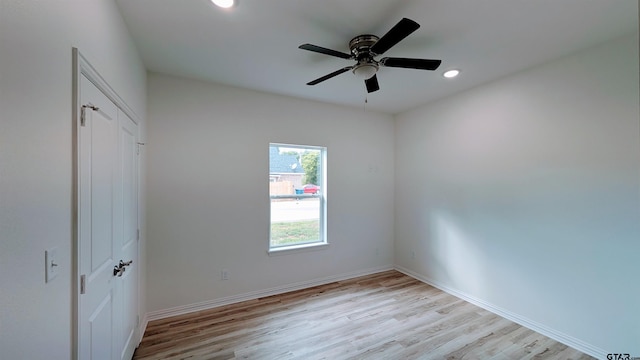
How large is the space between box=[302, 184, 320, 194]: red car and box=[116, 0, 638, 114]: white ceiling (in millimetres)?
1518

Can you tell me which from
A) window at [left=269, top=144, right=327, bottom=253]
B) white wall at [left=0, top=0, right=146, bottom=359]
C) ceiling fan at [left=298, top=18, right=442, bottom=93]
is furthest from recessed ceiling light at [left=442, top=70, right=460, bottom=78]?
white wall at [left=0, top=0, right=146, bottom=359]

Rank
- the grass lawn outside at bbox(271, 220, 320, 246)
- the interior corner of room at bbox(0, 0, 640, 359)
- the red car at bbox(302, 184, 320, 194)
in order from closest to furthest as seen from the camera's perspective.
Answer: the interior corner of room at bbox(0, 0, 640, 359) → the grass lawn outside at bbox(271, 220, 320, 246) → the red car at bbox(302, 184, 320, 194)

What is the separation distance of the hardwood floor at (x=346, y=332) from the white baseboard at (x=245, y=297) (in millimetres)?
72

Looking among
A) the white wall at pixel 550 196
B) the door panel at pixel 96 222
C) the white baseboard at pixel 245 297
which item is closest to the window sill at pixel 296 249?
the white baseboard at pixel 245 297

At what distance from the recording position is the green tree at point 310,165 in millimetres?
3682

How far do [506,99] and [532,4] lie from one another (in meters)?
1.30

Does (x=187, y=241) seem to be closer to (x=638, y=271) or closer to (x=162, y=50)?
(x=162, y=50)

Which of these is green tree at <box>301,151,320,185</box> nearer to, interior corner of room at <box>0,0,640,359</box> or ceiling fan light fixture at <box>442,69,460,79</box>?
interior corner of room at <box>0,0,640,359</box>

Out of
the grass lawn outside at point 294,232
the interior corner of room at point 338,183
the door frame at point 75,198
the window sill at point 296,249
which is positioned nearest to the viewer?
the interior corner of room at point 338,183

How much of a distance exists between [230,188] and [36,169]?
2.19 meters

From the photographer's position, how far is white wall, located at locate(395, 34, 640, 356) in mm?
2023

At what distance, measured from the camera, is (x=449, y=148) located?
339 cm

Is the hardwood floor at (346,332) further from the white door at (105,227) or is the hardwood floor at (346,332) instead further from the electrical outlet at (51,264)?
the electrical outlet at (51,264)

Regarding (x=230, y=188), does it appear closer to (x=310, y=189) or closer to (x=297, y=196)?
(x=297, y=196)
